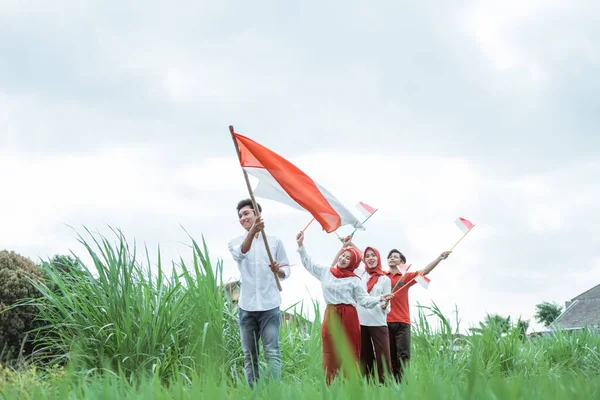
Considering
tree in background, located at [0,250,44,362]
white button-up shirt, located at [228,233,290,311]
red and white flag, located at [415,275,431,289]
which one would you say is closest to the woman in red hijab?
white button-up shirt, located at [228,233,290,311]

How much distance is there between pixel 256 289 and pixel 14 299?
9.48 m

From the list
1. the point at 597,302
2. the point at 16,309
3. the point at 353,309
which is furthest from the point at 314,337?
the point at 597,302

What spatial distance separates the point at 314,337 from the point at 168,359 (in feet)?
7.47

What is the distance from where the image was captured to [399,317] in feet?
27.3

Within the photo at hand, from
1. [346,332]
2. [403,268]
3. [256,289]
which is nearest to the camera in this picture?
[256,289]

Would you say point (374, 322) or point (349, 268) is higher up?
point (349, 268)

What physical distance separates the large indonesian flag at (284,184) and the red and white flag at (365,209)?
152cm

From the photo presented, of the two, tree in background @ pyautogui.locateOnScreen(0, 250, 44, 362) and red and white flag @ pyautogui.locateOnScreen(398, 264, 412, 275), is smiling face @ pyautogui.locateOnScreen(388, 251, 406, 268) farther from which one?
tree in background @ pyautogui.locateOnScreen(0, 250, 44, 362)

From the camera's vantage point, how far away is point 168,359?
21.5ft

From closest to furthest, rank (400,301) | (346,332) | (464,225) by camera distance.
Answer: (346,332), (400,301), (464,225)

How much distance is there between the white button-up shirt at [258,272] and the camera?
6293 mm

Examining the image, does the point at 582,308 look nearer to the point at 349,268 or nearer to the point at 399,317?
the point at 399,317

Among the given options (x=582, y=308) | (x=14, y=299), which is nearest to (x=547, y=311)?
(x=582, y=308)

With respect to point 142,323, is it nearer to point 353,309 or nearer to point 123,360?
point 123,360
